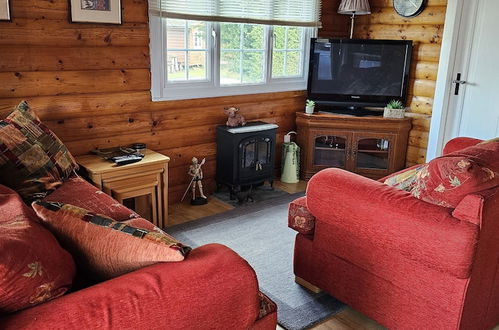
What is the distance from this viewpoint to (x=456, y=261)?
178 cm

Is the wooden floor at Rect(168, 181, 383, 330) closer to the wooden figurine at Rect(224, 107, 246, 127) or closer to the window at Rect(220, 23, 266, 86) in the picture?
the wooden figurine at Rect(224, 107, 246, 127)

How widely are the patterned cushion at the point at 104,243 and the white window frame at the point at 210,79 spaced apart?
7.48 feet

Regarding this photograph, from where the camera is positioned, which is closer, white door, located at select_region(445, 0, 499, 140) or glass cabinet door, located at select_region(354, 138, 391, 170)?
white door, located at select_region(445, 0, 499, 140)

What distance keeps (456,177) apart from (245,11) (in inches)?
104

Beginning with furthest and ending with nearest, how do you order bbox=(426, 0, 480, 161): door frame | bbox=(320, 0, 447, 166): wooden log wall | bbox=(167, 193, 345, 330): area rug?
1. bbox=(320, 0, 447, 166): wooden log wall
2. bbox=(426, 0, 480, 161): door frame
3. bbox=(167, 193, 345, 330): area rug

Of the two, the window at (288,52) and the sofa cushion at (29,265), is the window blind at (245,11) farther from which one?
the sofa cushion at (29,265)

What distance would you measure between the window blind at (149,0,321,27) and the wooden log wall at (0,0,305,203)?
9.3 inches

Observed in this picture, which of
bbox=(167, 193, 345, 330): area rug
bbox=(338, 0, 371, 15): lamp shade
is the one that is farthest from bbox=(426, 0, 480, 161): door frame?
bbox=(167, 193, 345, 330): area rug

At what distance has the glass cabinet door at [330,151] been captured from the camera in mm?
4465

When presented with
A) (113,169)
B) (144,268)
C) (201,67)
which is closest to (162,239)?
(144,268)

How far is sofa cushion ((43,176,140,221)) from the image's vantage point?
2.17m

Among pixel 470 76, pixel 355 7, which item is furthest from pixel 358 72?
pixel 470 76

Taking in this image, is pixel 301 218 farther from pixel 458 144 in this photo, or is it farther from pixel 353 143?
pixel 353 143

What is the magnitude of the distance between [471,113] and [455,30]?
765mm
